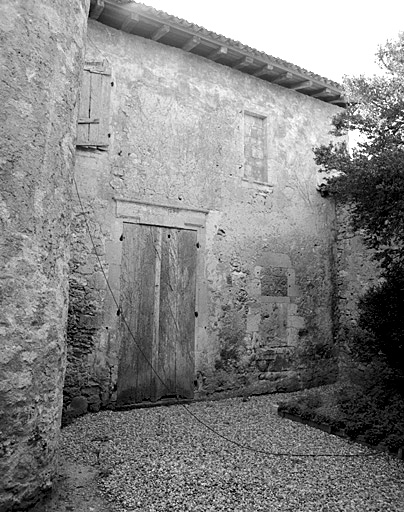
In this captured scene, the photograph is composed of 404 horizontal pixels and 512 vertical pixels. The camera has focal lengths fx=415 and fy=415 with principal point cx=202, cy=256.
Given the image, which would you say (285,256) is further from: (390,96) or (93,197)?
(93,197)

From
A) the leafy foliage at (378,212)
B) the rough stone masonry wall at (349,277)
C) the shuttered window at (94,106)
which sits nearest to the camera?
the leafy foliage at (378,212)

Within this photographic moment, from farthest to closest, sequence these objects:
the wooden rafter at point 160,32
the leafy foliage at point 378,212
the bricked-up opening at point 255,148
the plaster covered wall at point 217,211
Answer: the bricked-up opening at point 255,148 < the wooden rafter at point 160,32 < the plaster covered wall at point 217,211 < the leafy foliage at point 378,212

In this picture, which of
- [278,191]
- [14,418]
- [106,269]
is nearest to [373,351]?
[278,191]

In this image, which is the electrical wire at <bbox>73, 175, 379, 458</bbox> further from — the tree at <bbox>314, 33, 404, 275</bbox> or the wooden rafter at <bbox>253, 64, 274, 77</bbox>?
the wooden rafter at <bbox>253, 64, 274, 77</bbox>

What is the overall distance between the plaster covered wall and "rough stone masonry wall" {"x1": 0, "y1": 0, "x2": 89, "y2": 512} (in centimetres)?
252

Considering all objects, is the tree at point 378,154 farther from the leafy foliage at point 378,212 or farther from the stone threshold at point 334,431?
the stone threshold at point 334,431

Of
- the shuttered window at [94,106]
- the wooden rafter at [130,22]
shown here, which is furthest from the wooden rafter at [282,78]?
the shuttered window at [94,106]

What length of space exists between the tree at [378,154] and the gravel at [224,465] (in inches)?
109

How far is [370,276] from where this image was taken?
284 inches

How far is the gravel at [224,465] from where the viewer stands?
291 cm

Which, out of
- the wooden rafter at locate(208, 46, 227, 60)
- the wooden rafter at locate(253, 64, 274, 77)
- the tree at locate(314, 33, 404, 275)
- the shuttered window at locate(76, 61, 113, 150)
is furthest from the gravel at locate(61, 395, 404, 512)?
the wooden rafter at locate(253, 64, 274, 77)

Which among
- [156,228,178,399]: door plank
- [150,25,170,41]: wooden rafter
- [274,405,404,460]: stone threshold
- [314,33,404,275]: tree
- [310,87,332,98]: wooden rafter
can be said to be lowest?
[274,405,404,460]: stone threshold

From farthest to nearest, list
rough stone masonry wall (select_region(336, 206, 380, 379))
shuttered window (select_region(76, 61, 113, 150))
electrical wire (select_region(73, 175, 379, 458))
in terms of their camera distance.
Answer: rough stone masonry wall (select_region(336, 206, 380, 379)), shuttered window (select_region(76, 61, 113, 150)), electrical wire (select_region(73, 175, 379, 458))

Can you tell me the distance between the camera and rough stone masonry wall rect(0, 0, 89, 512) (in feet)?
8.09
